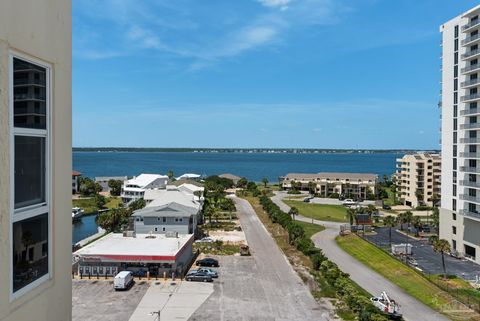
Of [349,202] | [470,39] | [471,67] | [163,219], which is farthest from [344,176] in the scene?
[163,219]

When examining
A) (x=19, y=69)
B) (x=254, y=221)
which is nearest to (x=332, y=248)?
(x=254, y=221)

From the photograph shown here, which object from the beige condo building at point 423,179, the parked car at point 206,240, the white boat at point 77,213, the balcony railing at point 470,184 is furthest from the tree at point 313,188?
the balcony railing at point 470,184

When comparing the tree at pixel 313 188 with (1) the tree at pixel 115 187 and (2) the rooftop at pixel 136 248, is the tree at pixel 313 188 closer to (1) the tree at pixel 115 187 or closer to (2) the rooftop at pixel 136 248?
(1) the tree at pixel 115 187

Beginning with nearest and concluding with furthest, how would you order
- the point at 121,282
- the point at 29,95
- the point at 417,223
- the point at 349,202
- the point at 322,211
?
the point at 29,95 < the point at 121,282 < the point at 417,223 < the point at 322,211 < the point at 349,202

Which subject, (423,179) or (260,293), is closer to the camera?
(260,293)

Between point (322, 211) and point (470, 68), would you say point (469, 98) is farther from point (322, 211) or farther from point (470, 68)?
point (322, 211)

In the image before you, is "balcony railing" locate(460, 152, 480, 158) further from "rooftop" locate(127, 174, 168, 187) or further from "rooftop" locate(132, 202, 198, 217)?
"rooftop" locate(127, 174, 168, 187)

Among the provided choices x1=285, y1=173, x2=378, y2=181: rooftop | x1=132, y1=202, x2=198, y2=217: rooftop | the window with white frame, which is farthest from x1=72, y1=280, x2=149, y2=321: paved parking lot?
x1=285, y1=173, x2=378, y2=181: rooftop

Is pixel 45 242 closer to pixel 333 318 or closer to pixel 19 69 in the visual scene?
pixel 19 69
